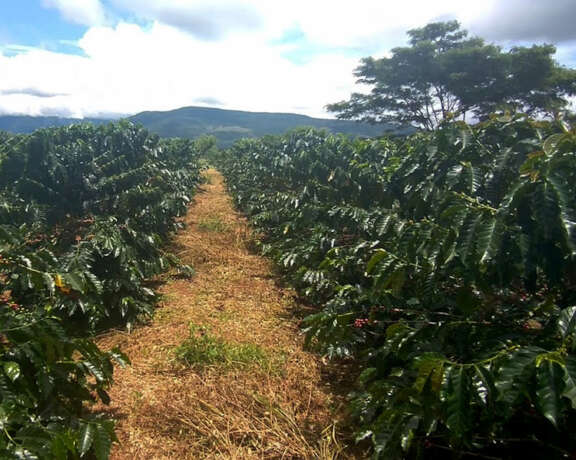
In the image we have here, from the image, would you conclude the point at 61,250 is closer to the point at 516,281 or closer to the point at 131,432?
the point at 131,432

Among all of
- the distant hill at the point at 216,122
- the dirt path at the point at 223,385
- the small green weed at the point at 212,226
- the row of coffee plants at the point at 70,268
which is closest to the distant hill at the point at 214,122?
the distant hill at the point at 216,122

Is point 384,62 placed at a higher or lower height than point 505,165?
higher

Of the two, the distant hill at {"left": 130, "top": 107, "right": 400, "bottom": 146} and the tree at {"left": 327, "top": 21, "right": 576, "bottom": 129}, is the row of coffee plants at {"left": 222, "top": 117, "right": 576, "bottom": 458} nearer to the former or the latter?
the tree at {"left": 327, "top": 21, "right": 576, "bottom": 129}

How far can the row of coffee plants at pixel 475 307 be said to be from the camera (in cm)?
153

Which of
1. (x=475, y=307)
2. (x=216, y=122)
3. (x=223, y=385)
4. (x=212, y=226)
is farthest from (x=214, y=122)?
(x=475, y=307)

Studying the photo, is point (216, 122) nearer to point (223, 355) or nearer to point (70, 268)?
point (70, 268)

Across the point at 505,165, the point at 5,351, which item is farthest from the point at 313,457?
the point at 505,165

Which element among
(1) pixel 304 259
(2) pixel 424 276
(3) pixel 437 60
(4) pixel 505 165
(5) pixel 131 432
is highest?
(3) pixel 437 60

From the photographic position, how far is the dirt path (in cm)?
250

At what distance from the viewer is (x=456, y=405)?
146 centimetres

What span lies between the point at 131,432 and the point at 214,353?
36.7 inches

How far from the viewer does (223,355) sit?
11.1ft

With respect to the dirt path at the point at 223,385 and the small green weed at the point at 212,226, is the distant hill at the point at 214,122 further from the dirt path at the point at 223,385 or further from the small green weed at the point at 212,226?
the dirt path at the point at 223,385

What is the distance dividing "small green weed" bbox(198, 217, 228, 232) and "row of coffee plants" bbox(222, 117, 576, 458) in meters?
3.94
